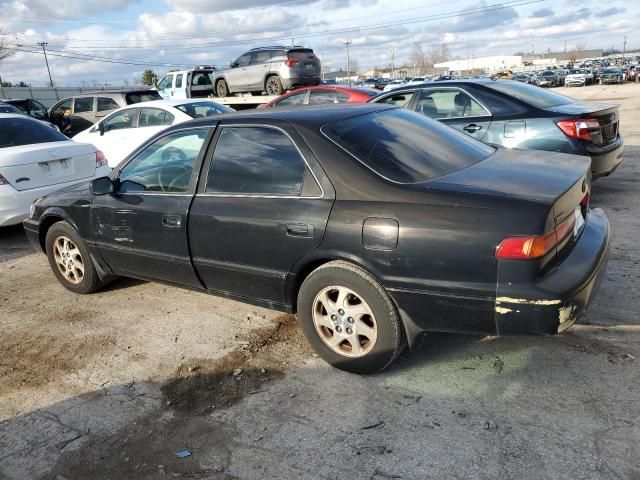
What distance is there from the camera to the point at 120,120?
32.1ft

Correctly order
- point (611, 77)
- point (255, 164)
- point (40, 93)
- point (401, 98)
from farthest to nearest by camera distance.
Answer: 1. point (611, 77)
2. point (40, 93)
3. point (401, 98)
4. point (255, 164)

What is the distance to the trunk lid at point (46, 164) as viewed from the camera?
6207 mm

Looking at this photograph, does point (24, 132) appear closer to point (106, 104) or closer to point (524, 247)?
point (106, 104)

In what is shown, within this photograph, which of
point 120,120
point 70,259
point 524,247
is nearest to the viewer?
point 524,247

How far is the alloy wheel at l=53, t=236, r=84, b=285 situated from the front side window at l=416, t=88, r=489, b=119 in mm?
4776

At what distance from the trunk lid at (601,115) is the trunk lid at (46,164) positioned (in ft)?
19.3

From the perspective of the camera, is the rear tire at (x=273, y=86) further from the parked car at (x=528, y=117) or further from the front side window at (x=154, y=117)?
the parked car at (x=528, y=117)

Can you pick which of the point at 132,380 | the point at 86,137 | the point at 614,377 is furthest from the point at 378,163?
the point at 86,137

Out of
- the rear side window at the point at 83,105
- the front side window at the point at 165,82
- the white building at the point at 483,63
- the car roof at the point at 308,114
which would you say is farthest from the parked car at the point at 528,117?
the white building at the point at 483,63

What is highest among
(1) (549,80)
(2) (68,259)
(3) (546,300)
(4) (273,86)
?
(4) (273,86)

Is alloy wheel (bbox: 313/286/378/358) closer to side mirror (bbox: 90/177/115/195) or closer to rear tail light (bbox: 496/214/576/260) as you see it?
rear tail light (bbox: 496/214/576/260)

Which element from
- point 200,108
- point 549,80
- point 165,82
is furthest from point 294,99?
point 549,80

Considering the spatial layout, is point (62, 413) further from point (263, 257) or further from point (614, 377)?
point (614, 377)

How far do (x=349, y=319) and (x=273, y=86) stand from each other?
1332 cm
